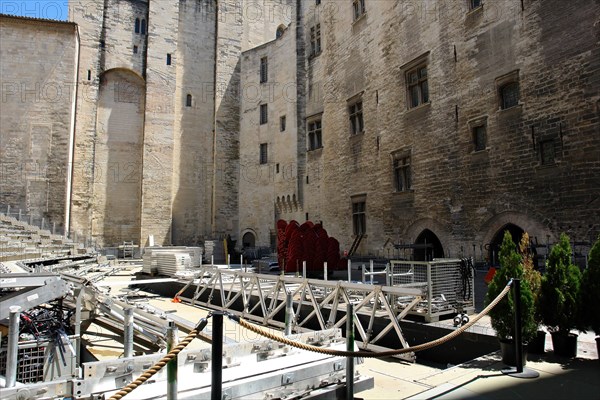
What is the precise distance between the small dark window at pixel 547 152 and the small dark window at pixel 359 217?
7.74 meters

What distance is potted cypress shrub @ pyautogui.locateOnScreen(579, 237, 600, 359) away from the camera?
481cm

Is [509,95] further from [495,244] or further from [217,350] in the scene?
[217,350]

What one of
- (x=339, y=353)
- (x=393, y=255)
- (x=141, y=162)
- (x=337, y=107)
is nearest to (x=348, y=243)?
(x=393, y=255)

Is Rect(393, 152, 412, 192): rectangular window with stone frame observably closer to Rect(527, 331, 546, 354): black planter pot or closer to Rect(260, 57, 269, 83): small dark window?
Rect(527, 331, 546, 354): black planter pot

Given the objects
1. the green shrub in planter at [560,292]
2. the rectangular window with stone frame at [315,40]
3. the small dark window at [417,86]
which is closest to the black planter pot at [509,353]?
the green shrub in planter at [560,292]

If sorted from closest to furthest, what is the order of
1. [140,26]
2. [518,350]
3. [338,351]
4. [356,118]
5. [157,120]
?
[338,351]
[518,350]
[356,118]
[157,120]
[140,26]

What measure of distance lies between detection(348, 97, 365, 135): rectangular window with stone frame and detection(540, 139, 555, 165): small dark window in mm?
8156

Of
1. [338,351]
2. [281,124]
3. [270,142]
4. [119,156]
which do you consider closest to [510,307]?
[338,351]

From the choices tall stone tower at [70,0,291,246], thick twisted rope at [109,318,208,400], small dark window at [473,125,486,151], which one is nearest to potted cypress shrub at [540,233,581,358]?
thick twisted rope at [109,318,208,400]

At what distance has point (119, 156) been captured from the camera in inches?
1014

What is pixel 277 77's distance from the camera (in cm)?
2520

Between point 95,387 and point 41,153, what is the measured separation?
23948 mm

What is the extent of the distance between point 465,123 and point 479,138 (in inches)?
26.3

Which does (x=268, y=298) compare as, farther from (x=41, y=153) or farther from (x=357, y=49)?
(x=41, y=153)
